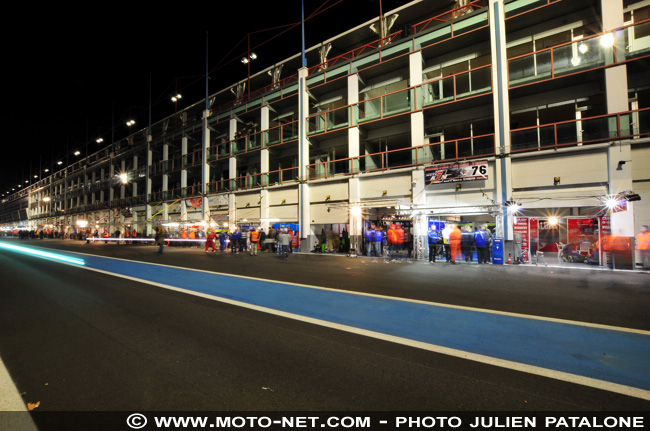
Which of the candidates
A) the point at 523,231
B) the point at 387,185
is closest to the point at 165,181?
the point at 387,185

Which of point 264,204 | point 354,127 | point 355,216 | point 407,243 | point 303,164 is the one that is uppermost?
point 354,127

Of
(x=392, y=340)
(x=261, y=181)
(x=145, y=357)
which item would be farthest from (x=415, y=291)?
(x=261, y=181)

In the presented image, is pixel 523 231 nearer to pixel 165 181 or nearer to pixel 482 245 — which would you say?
pixel 482 245

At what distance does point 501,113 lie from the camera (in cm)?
1494

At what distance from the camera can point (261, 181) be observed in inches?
1000

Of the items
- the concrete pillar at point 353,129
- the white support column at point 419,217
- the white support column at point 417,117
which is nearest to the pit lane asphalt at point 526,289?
the white support column at point 419,217

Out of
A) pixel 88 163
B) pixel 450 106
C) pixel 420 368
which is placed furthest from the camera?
pixel 88 163

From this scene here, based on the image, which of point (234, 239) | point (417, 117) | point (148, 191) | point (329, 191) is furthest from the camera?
point (148, 191)

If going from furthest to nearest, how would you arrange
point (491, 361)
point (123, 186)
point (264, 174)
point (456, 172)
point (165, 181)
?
point (123, 186), point (165, 181), point (264, 174), point (456, 172), point (491, 361)

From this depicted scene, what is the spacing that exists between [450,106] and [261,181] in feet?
52.8

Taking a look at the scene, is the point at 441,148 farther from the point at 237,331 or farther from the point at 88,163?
the point at 88,163

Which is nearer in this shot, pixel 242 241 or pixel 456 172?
pixel 456 172

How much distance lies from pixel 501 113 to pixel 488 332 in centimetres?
1451

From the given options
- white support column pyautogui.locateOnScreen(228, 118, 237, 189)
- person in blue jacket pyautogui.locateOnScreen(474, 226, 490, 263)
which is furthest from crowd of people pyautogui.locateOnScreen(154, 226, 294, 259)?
person in blue jacket pyautogui.locateOnScreen(474, 226, 490, 263)
